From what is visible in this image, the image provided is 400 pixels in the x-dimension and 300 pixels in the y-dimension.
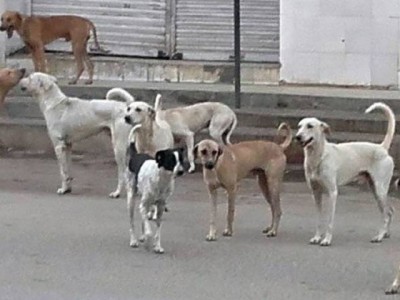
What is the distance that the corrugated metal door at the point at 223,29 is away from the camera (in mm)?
17484

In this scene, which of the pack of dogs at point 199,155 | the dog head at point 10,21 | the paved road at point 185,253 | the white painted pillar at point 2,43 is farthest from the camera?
the white painted pillar at point 2,43

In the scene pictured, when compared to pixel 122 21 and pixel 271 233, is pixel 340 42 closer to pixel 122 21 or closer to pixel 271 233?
pixel 122 21

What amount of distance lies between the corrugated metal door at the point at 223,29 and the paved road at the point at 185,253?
4.53m

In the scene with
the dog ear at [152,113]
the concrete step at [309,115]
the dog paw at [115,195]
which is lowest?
the dog paw at [115,195]

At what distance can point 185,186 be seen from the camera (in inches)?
529

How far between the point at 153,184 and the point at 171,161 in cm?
31

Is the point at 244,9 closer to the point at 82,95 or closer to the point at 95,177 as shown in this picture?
the point at 82,95

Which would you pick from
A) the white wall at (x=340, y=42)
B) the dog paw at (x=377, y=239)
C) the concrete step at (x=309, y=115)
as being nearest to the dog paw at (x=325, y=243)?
the dog paw at (x=377, y=239)

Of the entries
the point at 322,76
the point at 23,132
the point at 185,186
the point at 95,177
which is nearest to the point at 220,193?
the point at 185,186

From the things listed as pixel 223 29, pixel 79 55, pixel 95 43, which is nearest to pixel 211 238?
pixel 79 55

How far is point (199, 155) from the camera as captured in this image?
33.9ft

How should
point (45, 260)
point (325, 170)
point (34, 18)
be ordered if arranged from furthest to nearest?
point (34, 18)
point (325, 170)
point (45, 260)

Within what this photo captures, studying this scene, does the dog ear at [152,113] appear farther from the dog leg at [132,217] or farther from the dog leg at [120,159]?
the dog leg at [132,217]

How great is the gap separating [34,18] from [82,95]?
1360mm
